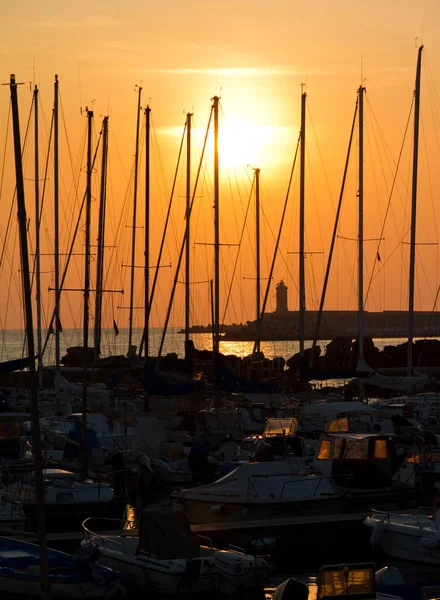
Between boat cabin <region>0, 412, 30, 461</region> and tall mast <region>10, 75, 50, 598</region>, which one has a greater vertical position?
tall mast <region>10, 75, 50, 598</region>

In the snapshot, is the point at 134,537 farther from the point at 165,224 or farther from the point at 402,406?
the point at 165,224

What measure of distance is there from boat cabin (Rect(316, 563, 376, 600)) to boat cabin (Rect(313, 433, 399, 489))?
702cm

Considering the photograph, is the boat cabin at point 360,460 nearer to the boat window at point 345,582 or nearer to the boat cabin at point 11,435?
the boat window at point 345,582

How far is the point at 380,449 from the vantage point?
25.6 metres

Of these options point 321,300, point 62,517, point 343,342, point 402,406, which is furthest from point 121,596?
point 343,342

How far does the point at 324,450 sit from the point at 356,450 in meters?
0.78

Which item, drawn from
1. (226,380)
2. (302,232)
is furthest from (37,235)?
(226,380)

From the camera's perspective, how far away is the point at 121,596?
1741 centimetres

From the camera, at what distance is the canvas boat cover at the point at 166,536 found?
18.2m

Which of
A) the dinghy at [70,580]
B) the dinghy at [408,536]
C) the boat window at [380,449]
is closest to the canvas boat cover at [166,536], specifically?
the dinghy at [70,580]

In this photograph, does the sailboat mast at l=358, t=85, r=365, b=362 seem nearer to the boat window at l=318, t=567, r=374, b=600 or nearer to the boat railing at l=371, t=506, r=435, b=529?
the boat railing at l=371, t=506, r=435, b=529

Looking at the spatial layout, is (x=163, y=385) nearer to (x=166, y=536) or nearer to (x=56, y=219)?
(x=56, y=219)

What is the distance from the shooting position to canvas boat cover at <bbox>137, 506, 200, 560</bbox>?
717 inches

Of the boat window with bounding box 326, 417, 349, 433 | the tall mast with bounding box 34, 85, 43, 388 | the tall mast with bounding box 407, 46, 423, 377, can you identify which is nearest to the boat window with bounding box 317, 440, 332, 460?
the boat window with bounding box 326, 417, 349, 433
